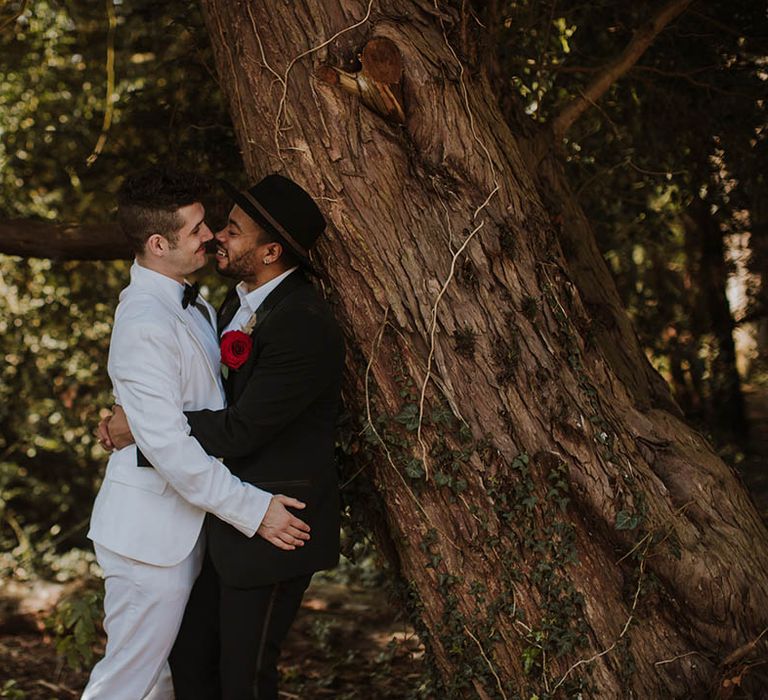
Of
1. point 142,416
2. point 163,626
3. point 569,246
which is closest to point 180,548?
point 163,626

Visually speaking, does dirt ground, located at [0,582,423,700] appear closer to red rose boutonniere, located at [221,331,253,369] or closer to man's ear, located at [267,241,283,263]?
red rose boutonniere, located at [221,331,253,369]

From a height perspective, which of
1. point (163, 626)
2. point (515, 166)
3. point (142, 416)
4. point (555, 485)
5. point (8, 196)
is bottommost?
point (8, 196)

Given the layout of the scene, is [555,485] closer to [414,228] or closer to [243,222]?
[414,228]

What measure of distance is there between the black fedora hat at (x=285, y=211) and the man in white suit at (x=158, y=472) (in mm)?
212

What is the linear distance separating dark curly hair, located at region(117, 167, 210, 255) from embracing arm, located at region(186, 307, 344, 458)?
520 mm

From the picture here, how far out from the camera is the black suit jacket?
10.6 feet

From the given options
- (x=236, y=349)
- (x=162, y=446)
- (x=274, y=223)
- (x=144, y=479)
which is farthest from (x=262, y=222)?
(x=144, y=479)

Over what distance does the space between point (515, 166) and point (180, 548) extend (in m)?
1.88

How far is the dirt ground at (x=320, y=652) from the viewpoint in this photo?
528cm

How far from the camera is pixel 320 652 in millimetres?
5836

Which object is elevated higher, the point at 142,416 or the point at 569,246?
the point at 569,246

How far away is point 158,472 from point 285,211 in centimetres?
96

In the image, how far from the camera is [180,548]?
3342 mm

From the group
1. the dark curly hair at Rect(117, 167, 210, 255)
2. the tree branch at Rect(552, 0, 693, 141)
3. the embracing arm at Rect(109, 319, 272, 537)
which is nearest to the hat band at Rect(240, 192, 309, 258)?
the dark curly hair at Rect(117, 167, 210, 255)
